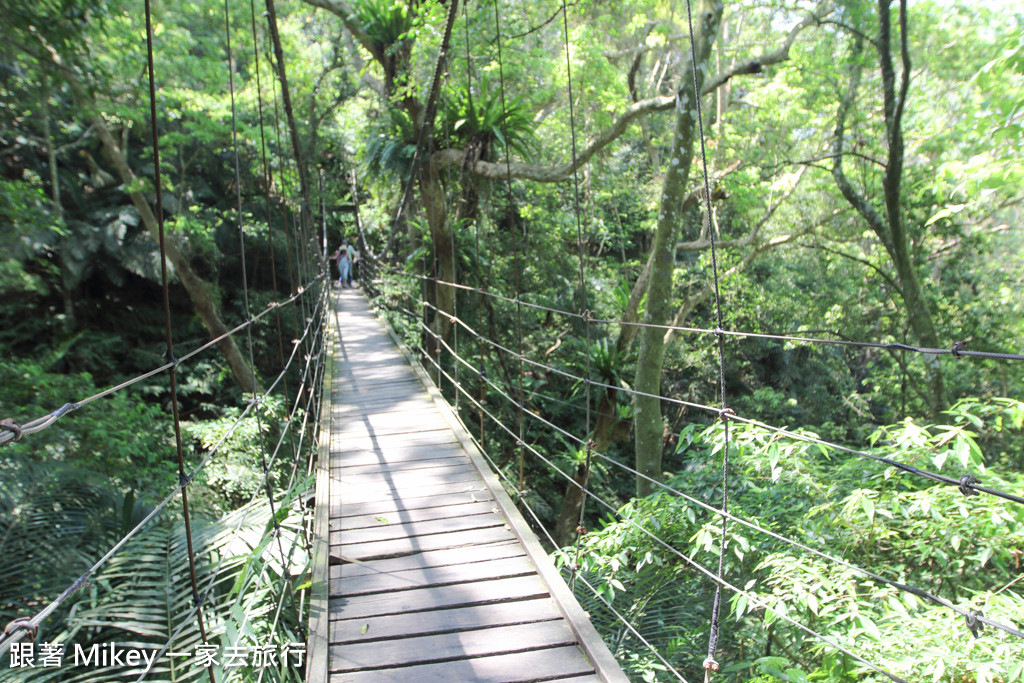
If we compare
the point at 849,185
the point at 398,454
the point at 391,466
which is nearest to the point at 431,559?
the point at 391,466

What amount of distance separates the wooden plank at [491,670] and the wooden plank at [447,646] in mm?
21

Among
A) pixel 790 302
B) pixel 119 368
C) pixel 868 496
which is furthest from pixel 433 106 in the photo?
pixel 119 368

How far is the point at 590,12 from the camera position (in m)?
5.90

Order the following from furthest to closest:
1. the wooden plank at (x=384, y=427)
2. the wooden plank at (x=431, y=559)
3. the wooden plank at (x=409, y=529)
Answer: the wooden plank at (x=384, y=427)
the wooden plank at (x=409, y=529)
the wooden plank at (x=431, y=559)

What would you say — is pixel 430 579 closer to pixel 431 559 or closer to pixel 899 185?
pixel 431 559

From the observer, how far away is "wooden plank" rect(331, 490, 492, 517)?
2416 millimetres

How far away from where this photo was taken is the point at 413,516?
237 centimetres

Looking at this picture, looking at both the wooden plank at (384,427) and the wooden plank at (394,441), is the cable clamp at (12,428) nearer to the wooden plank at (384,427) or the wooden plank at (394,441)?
the wooden plank at (394,441)

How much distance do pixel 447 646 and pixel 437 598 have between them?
0.23 metres

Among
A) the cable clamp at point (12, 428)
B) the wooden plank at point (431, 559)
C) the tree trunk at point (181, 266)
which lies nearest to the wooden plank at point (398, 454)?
the wooden plank at point (431, 559)

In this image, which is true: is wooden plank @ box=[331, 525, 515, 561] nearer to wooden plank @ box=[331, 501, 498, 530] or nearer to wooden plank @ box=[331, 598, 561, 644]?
wooden plank @ box=[331, 501, 498, 530]

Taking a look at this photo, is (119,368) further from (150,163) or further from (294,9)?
(294,9)

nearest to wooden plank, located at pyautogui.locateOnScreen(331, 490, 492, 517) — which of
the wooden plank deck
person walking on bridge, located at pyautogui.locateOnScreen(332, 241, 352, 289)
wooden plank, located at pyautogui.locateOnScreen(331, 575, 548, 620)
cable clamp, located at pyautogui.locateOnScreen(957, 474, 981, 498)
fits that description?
the wooden plank deck

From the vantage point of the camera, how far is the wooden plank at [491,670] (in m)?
1.51
